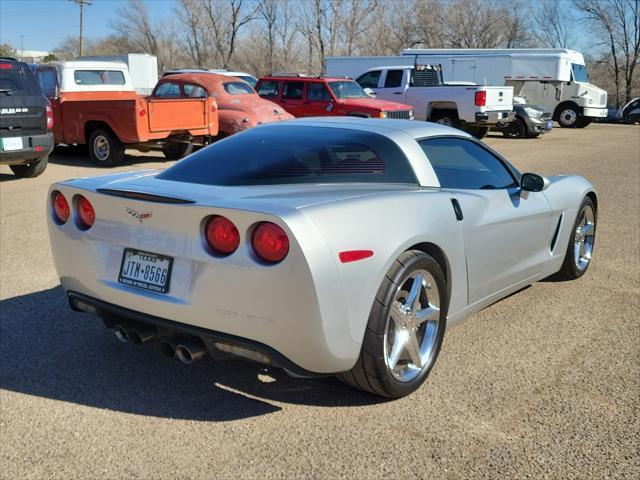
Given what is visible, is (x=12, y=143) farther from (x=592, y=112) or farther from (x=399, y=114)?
(x=592, y=112)

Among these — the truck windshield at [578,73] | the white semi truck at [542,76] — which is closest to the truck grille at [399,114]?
the white semi truck at [542,76]

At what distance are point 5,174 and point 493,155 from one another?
32.6 ft

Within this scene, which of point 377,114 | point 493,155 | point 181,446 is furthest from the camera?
point 377,114

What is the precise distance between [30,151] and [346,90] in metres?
9.00

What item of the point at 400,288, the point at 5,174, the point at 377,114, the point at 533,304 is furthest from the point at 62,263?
the point at 377,114

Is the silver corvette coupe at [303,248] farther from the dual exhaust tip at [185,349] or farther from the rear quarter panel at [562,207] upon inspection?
the rear quarter panel at [562,207]

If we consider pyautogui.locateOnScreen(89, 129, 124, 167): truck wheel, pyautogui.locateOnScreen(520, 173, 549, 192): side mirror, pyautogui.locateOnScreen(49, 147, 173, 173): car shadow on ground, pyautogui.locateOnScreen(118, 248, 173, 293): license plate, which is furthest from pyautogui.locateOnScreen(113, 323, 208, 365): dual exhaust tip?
pyautogui.locateOnScreen(89, 129, 124, 167): truck wheel

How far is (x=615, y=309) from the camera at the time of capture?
5.12 m

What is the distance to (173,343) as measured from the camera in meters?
3.35

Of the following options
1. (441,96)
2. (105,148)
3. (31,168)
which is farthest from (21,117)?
(441,96)

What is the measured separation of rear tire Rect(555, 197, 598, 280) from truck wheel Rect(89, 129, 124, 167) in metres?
9.50

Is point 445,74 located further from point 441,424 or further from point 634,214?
point 441,424

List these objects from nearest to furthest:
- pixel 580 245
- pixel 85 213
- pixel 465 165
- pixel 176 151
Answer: pixel 85 213 < pixel 465 165 < pixel 580 245 < pixel 176 151

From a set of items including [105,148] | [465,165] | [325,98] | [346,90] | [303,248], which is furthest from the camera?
[346,90]
